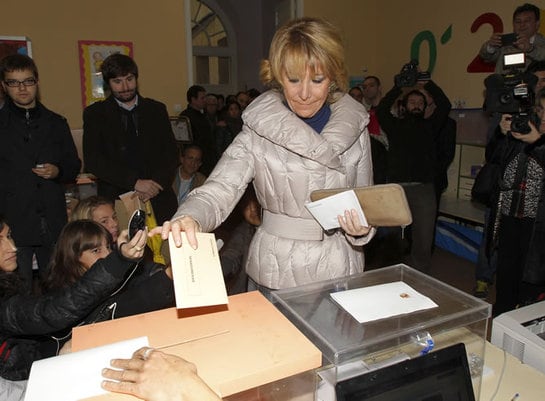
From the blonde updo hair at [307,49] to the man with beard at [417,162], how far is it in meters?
2.82

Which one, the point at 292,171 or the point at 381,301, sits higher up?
the point at 292,171

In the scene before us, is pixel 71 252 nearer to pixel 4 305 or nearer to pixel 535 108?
pixel 4 305

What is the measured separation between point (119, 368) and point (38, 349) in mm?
1227

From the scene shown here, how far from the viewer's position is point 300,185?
156 cm

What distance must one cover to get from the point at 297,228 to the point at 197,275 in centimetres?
74

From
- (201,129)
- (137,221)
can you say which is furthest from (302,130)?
(201,129)

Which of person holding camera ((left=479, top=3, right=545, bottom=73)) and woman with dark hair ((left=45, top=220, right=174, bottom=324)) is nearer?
woman with dark hair ((left=45, top=220, right=174, bottom=324))

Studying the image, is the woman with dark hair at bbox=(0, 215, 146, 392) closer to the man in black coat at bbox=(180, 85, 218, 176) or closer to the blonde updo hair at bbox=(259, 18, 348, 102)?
the blonde updo hair at bbox=(259, 18, 348, 102)

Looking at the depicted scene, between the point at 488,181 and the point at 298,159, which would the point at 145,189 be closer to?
the point at 298,159

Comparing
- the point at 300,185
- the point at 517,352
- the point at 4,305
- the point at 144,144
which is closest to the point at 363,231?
the point at 300,185

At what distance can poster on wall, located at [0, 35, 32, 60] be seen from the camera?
16.5 ft

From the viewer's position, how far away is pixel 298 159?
1.56 meters

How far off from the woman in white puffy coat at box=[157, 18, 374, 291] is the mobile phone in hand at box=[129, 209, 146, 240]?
20 centimetres

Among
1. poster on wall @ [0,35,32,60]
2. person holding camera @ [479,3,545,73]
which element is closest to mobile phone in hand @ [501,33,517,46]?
person holding camera @ [479,3,545,73]
